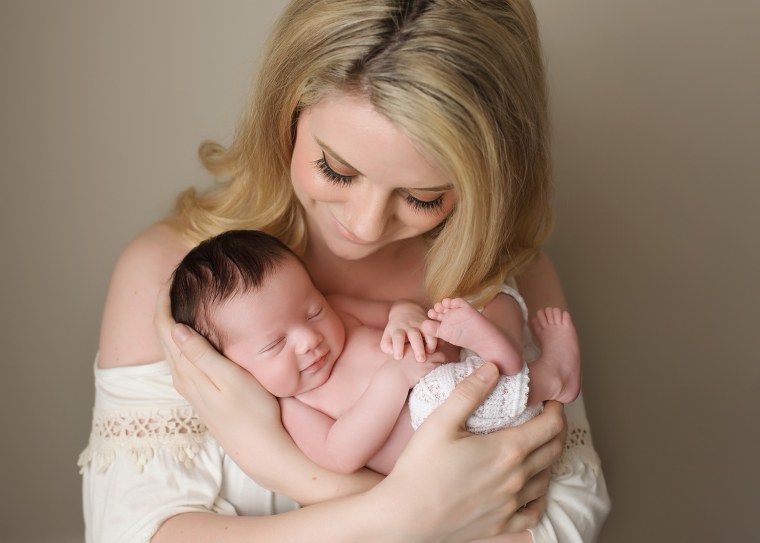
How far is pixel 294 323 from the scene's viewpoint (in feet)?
5.72

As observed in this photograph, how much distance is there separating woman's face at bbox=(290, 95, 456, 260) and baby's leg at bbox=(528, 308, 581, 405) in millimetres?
354

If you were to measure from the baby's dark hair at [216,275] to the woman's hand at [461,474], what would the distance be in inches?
18.7

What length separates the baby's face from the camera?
1.70m

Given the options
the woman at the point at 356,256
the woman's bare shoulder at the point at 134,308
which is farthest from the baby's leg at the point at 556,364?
the woman's bare shoulder at the point at 134,308

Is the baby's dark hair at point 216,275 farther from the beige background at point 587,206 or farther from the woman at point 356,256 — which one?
the beige background at point 587,206

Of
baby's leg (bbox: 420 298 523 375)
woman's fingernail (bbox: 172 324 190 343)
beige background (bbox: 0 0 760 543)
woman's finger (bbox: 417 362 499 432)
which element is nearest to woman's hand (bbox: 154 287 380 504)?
woman's fingernail (bbox: 172 324 190 343)

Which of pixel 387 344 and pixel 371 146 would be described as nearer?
→ pixel 371 146

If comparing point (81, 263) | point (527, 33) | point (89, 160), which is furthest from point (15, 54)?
point (527, 33)

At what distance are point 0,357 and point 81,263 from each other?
0.38 metres

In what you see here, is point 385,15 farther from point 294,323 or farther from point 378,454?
point 378,454

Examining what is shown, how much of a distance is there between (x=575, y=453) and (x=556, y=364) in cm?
41

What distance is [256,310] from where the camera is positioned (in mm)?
1700

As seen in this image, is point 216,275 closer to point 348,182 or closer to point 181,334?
point 181,334

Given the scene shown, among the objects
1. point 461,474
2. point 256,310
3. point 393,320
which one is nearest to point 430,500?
point 461,474
